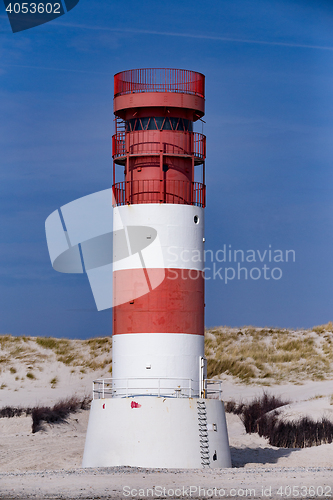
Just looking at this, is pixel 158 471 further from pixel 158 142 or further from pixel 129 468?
pixel 158 142

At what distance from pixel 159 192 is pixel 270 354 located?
90.3 ft

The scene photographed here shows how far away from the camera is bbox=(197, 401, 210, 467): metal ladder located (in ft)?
71.2

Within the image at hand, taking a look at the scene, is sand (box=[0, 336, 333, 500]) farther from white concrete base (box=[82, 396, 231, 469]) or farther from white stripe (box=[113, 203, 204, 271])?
white stripe (box=[113, 203, 204, 271])

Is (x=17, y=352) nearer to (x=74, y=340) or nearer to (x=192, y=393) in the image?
(x=74, y=340)

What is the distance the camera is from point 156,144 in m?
23.0

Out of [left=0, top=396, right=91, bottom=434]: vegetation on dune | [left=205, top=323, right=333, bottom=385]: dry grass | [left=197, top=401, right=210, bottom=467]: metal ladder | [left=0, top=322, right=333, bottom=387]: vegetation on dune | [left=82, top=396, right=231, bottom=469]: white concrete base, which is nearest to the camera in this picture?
[left=82, top=396, right=231, bottom=469]: white concrete base

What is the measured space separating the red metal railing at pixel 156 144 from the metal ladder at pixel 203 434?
288 inches

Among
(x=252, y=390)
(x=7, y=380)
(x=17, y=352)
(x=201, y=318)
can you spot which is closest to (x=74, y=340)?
(x=17, y=352)

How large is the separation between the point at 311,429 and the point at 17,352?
2455 cm

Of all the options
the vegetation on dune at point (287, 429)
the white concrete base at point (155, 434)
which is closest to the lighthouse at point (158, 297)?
the white concrete base at point (155, 434)

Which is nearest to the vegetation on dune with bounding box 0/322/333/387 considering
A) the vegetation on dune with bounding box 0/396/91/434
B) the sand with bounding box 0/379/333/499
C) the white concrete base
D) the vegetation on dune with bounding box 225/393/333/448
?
the sand with bounding box 0/379/333/499

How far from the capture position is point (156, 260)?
2255 centimetres

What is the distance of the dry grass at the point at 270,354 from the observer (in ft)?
146

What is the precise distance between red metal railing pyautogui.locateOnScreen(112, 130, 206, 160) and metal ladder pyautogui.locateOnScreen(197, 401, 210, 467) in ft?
24.0
